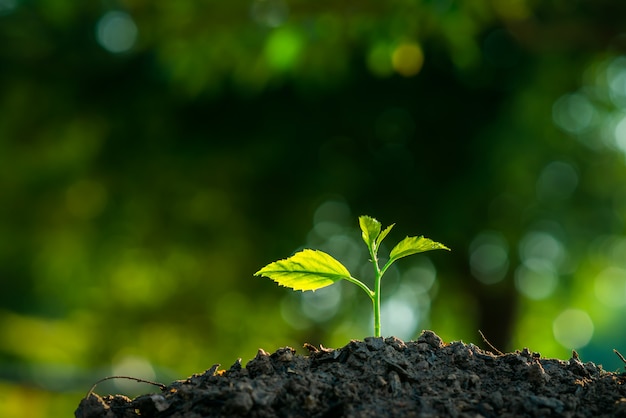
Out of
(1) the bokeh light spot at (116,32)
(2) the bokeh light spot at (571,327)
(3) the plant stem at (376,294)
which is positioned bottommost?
(2) the bokeh light spot at (571,327)

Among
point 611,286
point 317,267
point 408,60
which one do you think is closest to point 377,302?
point 317,267

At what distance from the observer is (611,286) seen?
9891 mm

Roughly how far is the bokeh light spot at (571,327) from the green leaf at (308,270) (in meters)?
9.16

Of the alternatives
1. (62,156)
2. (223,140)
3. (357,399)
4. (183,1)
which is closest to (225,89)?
(223,140)

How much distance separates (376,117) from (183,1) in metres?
2.25

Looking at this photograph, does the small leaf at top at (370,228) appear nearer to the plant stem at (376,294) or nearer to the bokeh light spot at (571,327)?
the plant stem at (376,294)

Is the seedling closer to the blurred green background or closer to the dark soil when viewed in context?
the dark soil

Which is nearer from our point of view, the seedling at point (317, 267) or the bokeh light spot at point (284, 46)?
the seedling at point (317, 267)

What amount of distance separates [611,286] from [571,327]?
820 millimetres

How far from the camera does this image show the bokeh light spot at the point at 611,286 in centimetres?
930

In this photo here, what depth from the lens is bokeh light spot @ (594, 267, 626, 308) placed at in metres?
9.30

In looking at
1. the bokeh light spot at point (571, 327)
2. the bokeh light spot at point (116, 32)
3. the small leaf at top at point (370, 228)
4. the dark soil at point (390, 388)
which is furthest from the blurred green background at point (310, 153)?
the dark soil at point (390, 388)

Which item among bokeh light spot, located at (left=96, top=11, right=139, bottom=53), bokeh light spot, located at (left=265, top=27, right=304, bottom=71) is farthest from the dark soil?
bokeh light spot, located at (left=96, top=11, right=139, bottom=53)

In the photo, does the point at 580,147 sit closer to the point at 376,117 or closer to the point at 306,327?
the point at 376,117
